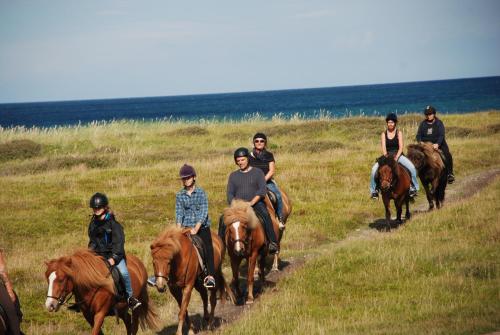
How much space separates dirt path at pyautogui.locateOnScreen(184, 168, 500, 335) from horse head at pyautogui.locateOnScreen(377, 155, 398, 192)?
1601 millimetres

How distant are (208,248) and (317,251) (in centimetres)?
679

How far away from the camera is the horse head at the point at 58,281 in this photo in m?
9.12

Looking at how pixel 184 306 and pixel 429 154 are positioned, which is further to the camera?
pixel 429 154

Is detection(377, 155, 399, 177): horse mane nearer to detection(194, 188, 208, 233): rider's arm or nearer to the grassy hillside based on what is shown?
the grassy hillside

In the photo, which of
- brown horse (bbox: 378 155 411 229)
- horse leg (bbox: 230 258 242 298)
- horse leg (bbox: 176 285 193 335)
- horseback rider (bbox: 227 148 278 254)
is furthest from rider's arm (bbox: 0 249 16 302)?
brown horse (bbox: 378 155 411 229)

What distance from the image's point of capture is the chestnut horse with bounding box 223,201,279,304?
1246cm

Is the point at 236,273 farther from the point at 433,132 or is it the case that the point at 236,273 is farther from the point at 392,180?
the point at 433,132

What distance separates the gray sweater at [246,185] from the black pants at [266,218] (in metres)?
0.29

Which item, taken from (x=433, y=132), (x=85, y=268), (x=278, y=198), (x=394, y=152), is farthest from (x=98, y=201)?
(x=433, y=132)

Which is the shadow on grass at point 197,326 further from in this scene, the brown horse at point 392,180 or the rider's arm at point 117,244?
the brown horse at point 392,180

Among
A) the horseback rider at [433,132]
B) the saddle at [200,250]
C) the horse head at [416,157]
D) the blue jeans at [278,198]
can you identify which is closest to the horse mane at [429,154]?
the horse head at [416,157]

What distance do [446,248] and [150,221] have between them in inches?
421

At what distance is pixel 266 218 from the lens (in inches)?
554

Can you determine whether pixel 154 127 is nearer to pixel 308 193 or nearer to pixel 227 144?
pixel 227 144
